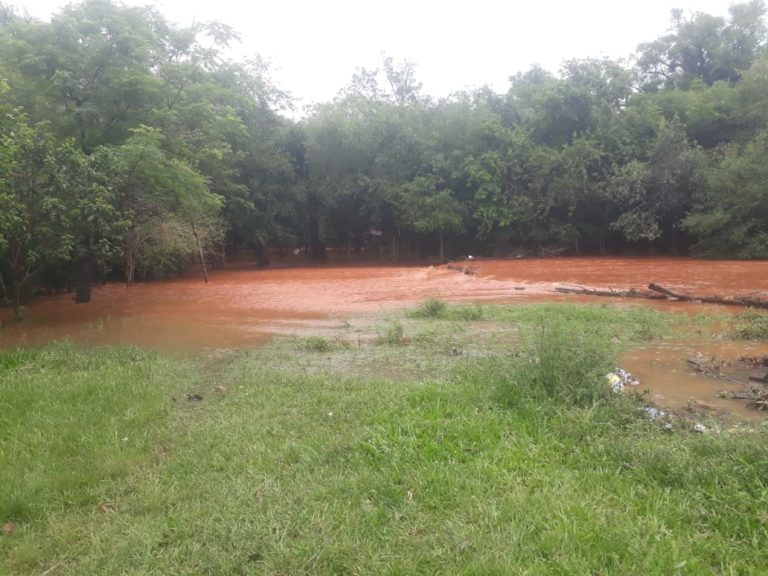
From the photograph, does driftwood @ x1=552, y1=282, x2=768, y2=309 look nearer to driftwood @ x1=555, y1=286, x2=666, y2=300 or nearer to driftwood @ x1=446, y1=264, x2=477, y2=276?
driftwood @ x1=555, y1=286, x2=666, y2=300

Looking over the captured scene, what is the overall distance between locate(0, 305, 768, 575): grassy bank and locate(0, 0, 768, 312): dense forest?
7.02 m

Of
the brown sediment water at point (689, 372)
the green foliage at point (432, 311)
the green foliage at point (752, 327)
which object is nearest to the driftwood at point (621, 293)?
the green foliage at point (752, 327)

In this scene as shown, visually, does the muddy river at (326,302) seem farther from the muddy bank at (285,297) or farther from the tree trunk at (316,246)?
the tree trunk at (316,246)

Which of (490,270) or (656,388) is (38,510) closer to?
(656,388)

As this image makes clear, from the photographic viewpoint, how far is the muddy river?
7.98m

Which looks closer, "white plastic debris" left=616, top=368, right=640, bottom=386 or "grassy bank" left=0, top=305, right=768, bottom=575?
"grassy bank" left=0, top=305, right=768, bottom=575

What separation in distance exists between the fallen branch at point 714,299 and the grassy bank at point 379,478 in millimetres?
8183

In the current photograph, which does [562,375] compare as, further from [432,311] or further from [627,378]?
[432,311]

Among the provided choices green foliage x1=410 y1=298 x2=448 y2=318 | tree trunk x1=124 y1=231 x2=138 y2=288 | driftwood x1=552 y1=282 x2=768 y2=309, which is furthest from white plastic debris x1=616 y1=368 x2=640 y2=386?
tree trunk x1=124 y1=231 x2=138 y2=288

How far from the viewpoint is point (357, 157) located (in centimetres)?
3534

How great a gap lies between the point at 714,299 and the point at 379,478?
38.7 feet

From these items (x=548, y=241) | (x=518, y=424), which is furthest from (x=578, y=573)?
(x=548, y=241)

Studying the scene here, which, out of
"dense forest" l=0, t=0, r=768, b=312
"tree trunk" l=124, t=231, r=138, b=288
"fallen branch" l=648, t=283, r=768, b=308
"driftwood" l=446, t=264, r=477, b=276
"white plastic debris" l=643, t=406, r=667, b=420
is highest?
"dense forest" l=0, t=0, r=768, b=312

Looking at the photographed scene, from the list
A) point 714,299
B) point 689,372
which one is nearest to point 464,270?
point 714,299
